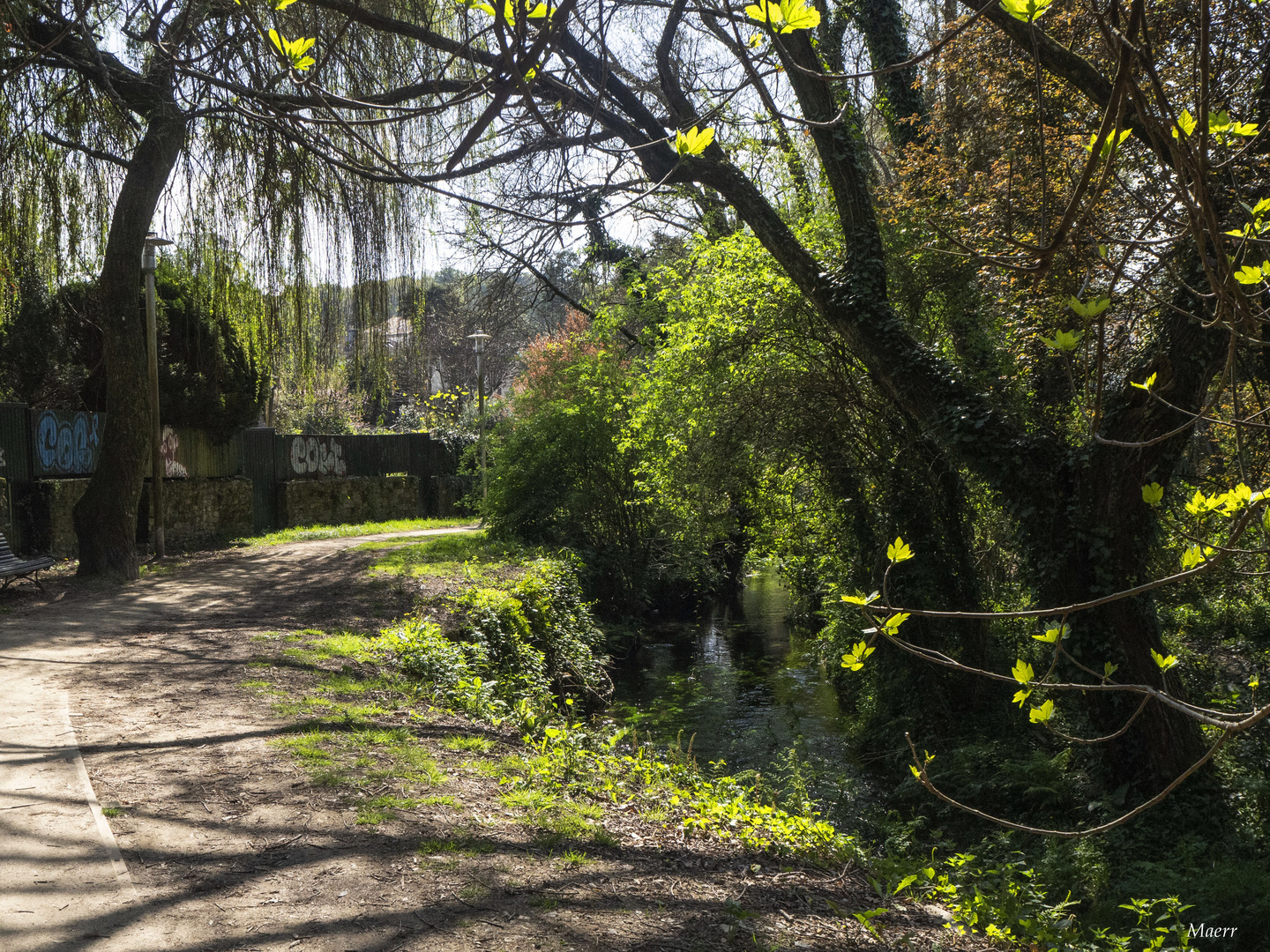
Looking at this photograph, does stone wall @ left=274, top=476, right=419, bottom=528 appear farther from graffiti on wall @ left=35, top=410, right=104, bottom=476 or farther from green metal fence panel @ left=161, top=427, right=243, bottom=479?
graffiti on wall @ left=35, top=410, right=104, bottom=476

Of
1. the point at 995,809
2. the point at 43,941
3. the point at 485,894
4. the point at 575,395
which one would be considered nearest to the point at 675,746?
the point at 995,809

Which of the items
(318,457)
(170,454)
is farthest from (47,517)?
(318,457)

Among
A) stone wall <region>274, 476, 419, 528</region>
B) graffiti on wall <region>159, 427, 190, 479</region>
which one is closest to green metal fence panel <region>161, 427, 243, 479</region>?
graffiti on wall <region>159, 427, 190, 479</region>

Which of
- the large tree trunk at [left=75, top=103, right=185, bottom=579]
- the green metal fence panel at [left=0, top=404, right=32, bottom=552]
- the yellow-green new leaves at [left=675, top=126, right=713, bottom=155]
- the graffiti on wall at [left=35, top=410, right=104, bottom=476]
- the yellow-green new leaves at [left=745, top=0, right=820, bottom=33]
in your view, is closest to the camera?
the yellow-green new leaves at [left=745, top=0, right=820, bottom=33]

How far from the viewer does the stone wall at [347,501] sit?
70.4ft

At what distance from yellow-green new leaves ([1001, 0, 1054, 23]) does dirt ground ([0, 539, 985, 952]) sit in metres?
3.57

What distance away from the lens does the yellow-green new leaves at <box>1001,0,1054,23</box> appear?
2268 mm

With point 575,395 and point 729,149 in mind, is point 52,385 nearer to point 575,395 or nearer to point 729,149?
point 575,395

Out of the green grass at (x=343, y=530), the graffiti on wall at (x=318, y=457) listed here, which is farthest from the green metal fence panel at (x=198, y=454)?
the graffiti on wall at (x=318, y=457)

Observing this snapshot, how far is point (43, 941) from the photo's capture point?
3092mm

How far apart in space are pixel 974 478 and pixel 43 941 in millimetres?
8435

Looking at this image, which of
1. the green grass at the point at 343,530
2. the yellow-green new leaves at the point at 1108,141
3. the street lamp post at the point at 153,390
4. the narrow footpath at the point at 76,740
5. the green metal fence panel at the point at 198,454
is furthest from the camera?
the green grass at the point at 343,530

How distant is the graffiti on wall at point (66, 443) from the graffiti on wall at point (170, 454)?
1561 millimetres

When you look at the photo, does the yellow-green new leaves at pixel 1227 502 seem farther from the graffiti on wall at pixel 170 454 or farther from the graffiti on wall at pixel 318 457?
the graffiti on wall at pixel 318 457
